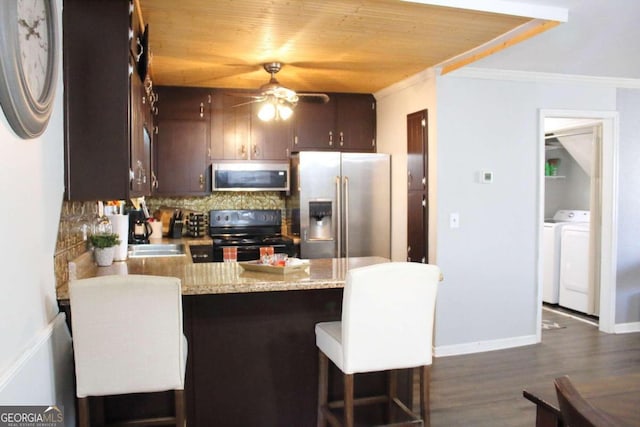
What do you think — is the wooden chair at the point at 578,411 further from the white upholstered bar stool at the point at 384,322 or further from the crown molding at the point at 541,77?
the crown molding at the point at 541,77

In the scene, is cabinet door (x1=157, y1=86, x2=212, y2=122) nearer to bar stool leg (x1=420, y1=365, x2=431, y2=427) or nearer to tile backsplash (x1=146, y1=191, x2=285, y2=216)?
tile backsplash (x1=146, y1=191, x2=285, y2=216)

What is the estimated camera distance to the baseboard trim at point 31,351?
4.99 feet

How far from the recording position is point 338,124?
525 cm

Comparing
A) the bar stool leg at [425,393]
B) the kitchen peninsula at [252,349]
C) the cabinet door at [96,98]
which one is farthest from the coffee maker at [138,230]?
the bar stool leg at [425,393]

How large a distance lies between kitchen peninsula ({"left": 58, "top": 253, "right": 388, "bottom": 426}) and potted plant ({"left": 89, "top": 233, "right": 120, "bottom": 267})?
0.73 ft

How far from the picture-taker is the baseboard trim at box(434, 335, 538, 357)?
4246 mm

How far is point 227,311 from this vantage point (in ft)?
8.48

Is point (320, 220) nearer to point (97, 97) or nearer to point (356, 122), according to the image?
point (356, 122)

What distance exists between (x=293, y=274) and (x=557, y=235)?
445 centimetres

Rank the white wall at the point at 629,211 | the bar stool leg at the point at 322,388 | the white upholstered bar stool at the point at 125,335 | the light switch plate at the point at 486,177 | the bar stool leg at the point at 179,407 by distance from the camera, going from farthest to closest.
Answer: the white wall at the point at 629,211 → the light switch plate at the point at 486,177 → the bar stool leg at the point at 322,388 → the bar stool leg at the point at 179,407 → the white upholstered bar stool at the point at 125,335

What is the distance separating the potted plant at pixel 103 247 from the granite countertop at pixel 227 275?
4 cm

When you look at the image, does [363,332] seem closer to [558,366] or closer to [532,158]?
[558,366]

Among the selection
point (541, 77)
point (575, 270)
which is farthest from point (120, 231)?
point (575, 270)

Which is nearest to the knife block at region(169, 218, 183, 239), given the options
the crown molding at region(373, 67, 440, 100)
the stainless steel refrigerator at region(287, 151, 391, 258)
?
the stainless steel refrigerator at region(287, 151, 391, 258)
